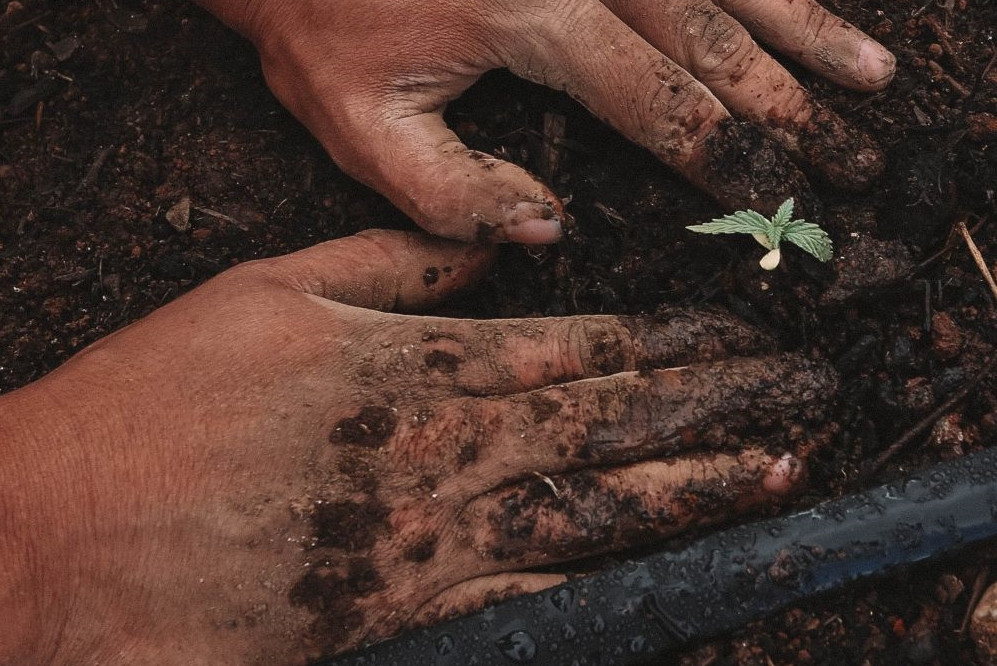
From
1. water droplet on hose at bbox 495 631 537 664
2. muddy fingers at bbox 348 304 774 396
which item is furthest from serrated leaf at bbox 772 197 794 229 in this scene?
water droplet on hose at bbox 495 631 537 664

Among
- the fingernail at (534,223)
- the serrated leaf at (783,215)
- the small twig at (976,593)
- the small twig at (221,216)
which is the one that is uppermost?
the serrated leaf at (783,215)

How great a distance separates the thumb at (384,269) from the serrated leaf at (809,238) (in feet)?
2.63

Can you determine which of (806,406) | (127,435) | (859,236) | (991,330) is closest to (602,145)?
(859,236)

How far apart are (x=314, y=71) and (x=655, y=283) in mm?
1130

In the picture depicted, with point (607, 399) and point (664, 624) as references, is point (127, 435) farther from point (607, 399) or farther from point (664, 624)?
point (664, 624)

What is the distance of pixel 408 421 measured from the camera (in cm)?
194

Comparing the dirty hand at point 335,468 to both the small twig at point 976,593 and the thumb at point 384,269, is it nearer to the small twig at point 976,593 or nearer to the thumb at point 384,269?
→ the thumb at point 384,269

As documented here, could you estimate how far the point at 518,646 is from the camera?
69.5 inches

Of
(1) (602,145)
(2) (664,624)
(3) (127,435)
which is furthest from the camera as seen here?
(1) (602,145)

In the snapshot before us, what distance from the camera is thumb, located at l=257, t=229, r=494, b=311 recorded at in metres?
2.14

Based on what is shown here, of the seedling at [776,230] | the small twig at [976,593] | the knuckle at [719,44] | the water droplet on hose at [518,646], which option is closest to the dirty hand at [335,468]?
the water droplet on hose at [518,646]

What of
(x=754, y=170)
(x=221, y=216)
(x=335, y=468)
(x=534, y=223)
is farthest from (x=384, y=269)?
(x=754, y=170)

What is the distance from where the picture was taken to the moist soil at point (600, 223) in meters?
1.94

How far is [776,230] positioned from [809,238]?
8 centimetres
